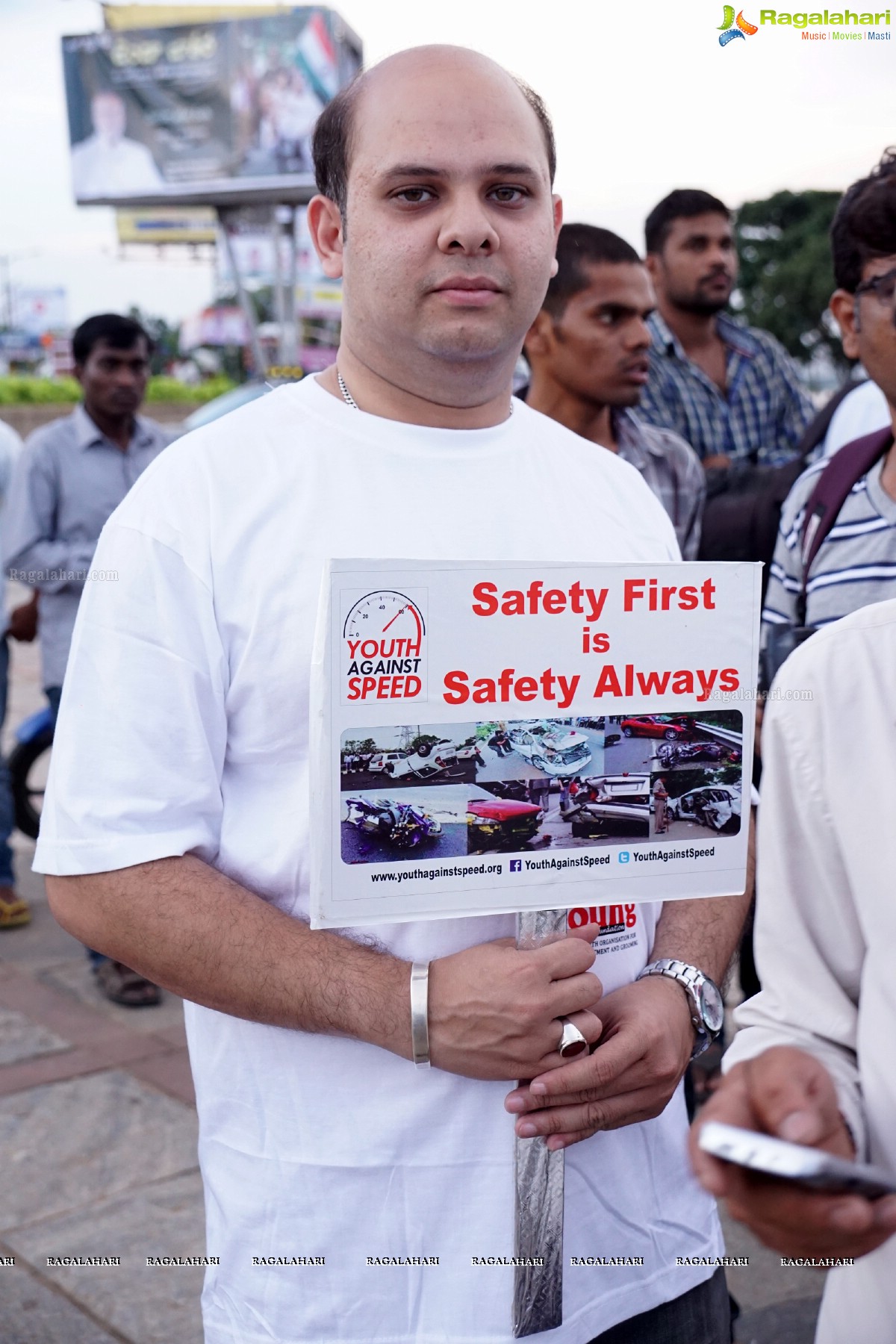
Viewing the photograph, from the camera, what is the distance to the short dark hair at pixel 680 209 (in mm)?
4879

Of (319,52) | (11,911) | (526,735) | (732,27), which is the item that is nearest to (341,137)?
(526,735)

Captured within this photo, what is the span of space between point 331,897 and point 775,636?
1556 mm

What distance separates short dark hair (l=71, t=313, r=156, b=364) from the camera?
5168 mm

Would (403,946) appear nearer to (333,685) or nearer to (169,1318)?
(333,685)

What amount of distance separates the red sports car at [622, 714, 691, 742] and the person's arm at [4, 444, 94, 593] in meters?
3.60

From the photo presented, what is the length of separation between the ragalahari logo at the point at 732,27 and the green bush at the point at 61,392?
22475 mm

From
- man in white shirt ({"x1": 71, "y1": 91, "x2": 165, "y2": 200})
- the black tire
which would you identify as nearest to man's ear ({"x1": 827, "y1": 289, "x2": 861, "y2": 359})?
the black tire

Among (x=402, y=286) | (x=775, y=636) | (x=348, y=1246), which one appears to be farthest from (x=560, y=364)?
(x=348, y=1246)

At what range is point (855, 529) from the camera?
2.48 m

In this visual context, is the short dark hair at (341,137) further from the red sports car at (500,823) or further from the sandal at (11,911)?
the sandal at (11,911)

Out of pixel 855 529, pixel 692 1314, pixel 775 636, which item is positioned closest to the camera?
pixel 692 1314

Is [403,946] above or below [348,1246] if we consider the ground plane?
above

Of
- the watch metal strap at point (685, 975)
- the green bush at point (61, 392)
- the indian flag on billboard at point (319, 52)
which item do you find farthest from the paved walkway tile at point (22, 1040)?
the indian flag on billboard at point (319, 52)

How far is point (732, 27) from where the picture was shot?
9.21 feet
